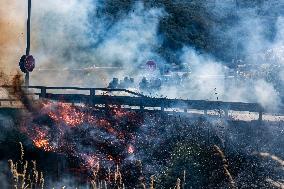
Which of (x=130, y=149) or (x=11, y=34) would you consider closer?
(x=130, y=149)

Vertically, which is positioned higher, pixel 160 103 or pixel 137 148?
pixel 160 103

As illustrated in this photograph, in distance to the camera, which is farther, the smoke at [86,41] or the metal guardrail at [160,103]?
the smoke at [86,41]

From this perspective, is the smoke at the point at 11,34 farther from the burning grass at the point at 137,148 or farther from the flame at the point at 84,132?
the burning grass at the point at 137,148

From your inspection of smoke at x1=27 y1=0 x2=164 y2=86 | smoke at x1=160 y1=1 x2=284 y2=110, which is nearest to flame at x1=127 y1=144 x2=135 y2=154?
smoke at x1=160 y1=1 x2=284 y2=110

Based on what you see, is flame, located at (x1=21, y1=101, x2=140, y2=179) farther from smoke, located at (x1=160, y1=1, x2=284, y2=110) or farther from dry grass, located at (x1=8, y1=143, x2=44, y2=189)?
smoke, located at (x1=160, y1=1, x2=284, y2=110)

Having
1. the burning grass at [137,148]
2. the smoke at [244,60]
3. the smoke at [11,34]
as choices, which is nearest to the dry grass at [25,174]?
the burning grass at [137,148]

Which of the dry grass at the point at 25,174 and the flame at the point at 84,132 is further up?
the flame at the point at 84,132

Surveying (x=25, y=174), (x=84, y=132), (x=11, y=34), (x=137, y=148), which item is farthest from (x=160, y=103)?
(x=11, y=34)

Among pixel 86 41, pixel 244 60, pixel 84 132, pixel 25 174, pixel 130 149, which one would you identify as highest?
pixel 86 41

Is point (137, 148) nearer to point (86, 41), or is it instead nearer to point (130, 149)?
point (130, 149)

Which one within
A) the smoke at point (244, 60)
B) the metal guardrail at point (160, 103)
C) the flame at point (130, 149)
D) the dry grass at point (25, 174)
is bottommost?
Answer: the dry grass at point (25, 174)

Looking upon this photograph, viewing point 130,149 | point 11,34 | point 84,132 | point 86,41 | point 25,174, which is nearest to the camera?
point 25,174

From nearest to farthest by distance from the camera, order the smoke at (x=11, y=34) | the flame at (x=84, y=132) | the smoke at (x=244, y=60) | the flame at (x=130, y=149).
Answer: the flame at (x=84, y=132)
the flame at (x=130, y=149)
the smoke at (x=244, y=60)
the smoke at (x=11, y=34)

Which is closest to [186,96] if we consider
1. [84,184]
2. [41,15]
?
[84,184]
